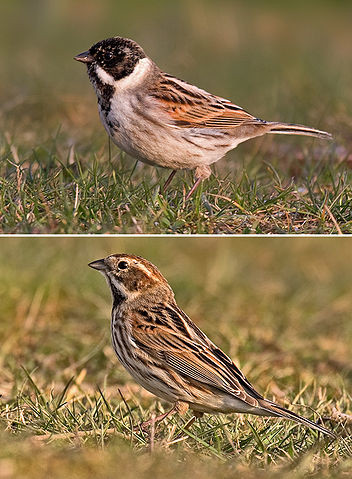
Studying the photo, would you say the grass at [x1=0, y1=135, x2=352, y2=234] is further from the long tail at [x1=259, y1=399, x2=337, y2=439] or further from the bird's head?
the long tail at [x1=259, y1=399, x2=337, y2=439]

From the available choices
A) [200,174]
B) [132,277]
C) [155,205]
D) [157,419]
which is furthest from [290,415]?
[200,174]

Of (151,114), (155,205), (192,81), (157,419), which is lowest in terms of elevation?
(157,419)

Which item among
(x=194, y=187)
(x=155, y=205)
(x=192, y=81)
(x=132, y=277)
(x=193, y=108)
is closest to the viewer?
(x=132, y=277)

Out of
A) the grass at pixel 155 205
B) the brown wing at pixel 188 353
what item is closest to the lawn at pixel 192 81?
the grass at pixel 155 205

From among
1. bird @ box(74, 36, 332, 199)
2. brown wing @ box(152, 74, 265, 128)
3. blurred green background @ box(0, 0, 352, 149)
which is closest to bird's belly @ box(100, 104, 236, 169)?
bird @ box(74, 36, 332, 199)

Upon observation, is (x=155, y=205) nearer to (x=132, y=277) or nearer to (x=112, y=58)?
(x=132, y=277)

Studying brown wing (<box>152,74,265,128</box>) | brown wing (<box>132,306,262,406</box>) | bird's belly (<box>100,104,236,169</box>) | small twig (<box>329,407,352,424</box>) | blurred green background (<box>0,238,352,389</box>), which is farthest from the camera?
blurred green background (<box>0,238,352,389</box>)
